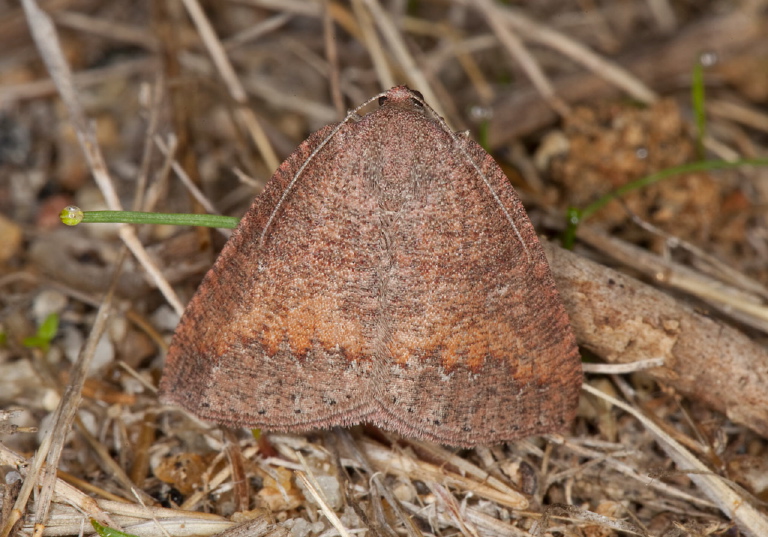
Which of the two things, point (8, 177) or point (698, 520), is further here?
point (8, 177)

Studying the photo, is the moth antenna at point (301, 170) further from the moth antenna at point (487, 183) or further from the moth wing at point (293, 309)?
the moth antenna at point (487, 183)

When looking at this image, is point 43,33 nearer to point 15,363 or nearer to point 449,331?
point 15,363

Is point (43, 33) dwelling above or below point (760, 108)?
above

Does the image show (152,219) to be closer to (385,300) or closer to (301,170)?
(301,170)

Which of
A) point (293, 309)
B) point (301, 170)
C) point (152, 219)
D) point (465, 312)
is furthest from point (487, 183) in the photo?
point (152, 219)

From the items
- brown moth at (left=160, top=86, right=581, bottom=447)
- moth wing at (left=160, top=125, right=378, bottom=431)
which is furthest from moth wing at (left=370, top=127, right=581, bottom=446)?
moth wing at (left=160, top=125, right=378, bottom=431)

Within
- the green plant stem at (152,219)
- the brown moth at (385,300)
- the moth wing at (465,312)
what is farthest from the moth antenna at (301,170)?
the green plant stem at (152,219)

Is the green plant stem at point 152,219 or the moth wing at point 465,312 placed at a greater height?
the green plant stem at point 152,219

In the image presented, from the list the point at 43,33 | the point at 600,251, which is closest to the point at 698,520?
the point at 600,251
